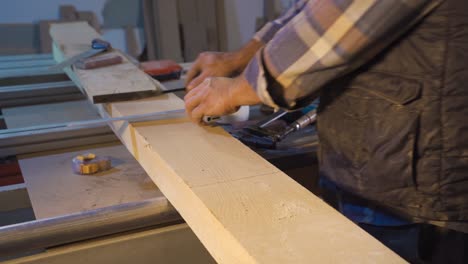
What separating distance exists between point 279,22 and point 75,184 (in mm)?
694

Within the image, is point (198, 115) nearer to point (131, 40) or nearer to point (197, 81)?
point (197, 81)

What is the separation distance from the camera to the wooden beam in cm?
66

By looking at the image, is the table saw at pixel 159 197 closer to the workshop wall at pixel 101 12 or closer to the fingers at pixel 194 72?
the fingers at pixel 194 72

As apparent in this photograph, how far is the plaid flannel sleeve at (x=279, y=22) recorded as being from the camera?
1.30 meters

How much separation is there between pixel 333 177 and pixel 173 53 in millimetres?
2745

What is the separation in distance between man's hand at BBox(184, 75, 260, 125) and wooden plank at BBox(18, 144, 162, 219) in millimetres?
252

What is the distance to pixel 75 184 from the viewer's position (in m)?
1.26

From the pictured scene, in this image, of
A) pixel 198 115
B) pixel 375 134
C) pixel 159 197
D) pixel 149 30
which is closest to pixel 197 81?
pixel 198 115

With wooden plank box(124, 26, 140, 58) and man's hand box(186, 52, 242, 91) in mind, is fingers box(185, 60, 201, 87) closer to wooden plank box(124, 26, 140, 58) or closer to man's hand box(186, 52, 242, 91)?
man's hand box(186, 52, 242, 91)

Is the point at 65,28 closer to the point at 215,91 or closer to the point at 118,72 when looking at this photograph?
the point at 118,72

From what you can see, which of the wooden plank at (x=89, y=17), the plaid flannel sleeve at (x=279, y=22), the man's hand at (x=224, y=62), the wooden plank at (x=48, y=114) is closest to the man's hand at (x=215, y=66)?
the man's hand at (x=224, y=62)

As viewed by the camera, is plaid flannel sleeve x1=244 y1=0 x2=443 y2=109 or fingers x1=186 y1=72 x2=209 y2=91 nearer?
plaid flannel sleeve x1=244 y1=0 x2=443 y2=109

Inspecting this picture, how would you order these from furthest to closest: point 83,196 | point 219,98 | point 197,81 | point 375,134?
point 197,81
point 83,196
point 219,98
point 375,134

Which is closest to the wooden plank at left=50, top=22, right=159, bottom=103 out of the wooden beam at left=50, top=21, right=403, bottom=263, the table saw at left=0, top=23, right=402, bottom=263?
the table saw at left=0, top=23, right=402, bottom=263
